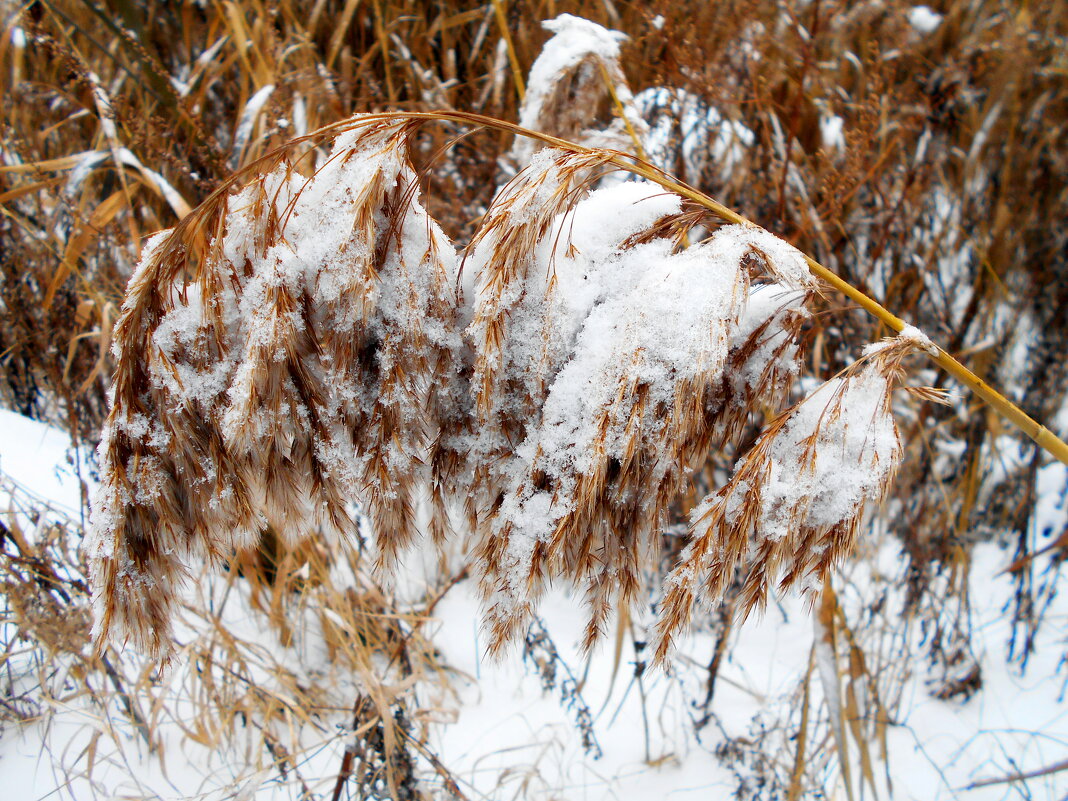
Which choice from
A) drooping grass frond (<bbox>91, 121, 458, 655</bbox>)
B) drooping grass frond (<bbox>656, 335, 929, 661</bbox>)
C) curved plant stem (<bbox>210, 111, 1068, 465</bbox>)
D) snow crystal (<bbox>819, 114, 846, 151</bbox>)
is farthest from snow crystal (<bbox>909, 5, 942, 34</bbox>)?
drooping grass frond (<bbox>91, 121, 458, 655</bbox>)

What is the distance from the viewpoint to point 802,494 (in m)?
0.87

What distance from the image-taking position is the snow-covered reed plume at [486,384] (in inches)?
32.9

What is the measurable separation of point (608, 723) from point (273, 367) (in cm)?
176

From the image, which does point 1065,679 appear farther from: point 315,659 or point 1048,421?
point 315,659

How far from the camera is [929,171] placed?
268 centimetres

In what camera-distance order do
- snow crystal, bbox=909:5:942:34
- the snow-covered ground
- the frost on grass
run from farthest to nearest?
snow crystal, bbox=909:5:942:34 < the snow-covered ground < the frost on grass

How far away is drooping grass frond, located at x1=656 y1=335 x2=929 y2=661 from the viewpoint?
2.89 feet

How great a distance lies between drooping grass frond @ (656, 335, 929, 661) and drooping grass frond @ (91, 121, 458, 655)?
1.44ft

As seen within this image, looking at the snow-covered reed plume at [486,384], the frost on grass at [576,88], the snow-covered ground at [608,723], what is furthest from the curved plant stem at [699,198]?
the snow-covered ground at [608,723]

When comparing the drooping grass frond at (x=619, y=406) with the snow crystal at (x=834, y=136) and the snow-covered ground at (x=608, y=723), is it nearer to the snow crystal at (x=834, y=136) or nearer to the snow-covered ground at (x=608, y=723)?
the snow-covered ground at (x=608, y=723)

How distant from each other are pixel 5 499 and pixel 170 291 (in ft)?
4.41

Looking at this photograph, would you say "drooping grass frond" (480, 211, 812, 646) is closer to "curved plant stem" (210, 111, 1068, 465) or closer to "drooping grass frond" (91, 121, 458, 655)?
"curved plant stem" (210, 111, 1068, 465)

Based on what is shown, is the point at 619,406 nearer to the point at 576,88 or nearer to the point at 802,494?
the point at 802,494

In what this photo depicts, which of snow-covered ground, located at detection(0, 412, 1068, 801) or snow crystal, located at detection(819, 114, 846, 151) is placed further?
snow crystal, located at detection(819, 114, 846, 151)
